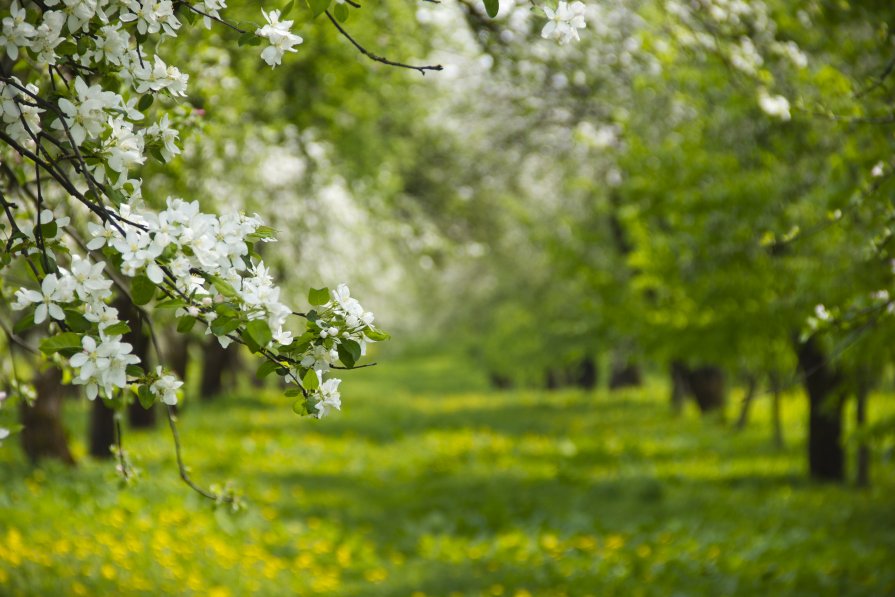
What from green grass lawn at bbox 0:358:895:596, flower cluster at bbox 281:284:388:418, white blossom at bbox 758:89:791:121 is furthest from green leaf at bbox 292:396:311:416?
white blossom at bbox 758:89:791:121

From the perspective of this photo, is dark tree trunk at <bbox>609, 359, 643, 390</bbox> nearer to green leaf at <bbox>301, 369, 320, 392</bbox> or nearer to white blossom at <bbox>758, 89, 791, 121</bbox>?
white blossom at <bbox>758, 89, 791, 121</bbox>

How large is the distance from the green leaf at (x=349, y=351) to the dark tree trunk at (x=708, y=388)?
15230 mm

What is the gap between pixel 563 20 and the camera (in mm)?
2234

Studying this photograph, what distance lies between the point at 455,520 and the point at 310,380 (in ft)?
24.4

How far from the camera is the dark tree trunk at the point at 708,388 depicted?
16.5 metres

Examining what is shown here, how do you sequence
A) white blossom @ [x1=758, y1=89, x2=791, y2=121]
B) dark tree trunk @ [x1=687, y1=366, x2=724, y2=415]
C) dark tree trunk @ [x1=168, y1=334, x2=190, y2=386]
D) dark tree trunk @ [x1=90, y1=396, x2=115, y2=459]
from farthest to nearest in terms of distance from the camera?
dark tree trunk @ [x1=687, y1=366, x2=724, y2=415]
dark tree trunk @ [x1=168, y1=334, x2=190, y2=386]
dark tree trunk @ [x1=90, y1=396, x2=115, y2=459]
white blossom @ [x1=758, y1=89, x2=791, y2=121]

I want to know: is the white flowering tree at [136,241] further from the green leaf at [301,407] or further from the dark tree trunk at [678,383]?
the dark tree trunk at [678,383]

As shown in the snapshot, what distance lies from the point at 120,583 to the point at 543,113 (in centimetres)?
1120

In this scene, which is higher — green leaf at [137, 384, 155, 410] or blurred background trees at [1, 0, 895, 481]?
blurred background trees at [1, 0, 895, 481]

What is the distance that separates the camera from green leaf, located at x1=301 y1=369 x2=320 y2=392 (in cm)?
207

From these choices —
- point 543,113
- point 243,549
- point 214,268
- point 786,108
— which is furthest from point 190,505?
point 543,113

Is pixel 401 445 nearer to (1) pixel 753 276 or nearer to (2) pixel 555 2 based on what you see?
(1) pixel 753 276

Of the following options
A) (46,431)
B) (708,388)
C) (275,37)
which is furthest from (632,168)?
(708,388)

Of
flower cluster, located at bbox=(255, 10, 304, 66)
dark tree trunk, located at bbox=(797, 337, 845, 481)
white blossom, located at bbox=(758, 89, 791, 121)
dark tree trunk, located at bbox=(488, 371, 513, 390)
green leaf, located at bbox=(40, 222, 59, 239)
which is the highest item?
dark tree trunk, located at bbox=(488, 371, 513, 390)
